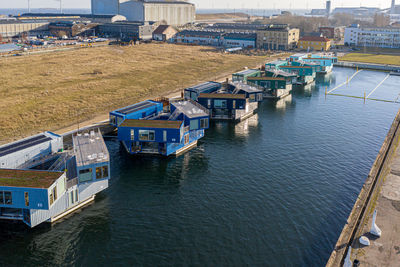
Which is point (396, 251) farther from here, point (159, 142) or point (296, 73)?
point (296, 73)

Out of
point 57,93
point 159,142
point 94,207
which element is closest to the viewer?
point 94,207

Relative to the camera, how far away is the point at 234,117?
276 ft

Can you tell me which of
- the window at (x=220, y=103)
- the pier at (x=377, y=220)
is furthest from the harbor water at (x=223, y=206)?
the window at (x=220, y=103)

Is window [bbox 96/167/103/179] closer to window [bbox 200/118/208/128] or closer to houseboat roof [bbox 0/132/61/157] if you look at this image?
houseboat roof [bbox 0/132/61/157]

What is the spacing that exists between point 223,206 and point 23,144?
3073 cm

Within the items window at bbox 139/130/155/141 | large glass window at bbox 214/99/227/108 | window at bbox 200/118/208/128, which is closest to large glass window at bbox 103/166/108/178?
window at bbox 139/130/155/141

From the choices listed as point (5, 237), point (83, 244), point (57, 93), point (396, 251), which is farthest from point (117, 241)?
point (57, 93)

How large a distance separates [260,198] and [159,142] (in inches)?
834

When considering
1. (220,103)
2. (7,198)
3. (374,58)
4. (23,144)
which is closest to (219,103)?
(220,103)

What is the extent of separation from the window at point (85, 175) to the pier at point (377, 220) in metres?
30.8

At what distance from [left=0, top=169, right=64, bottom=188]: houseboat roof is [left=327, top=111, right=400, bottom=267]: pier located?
3239 cm

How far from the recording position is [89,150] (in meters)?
49.5

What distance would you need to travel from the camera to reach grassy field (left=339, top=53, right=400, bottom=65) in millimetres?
173500

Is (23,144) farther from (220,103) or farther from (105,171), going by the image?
(220,103)
